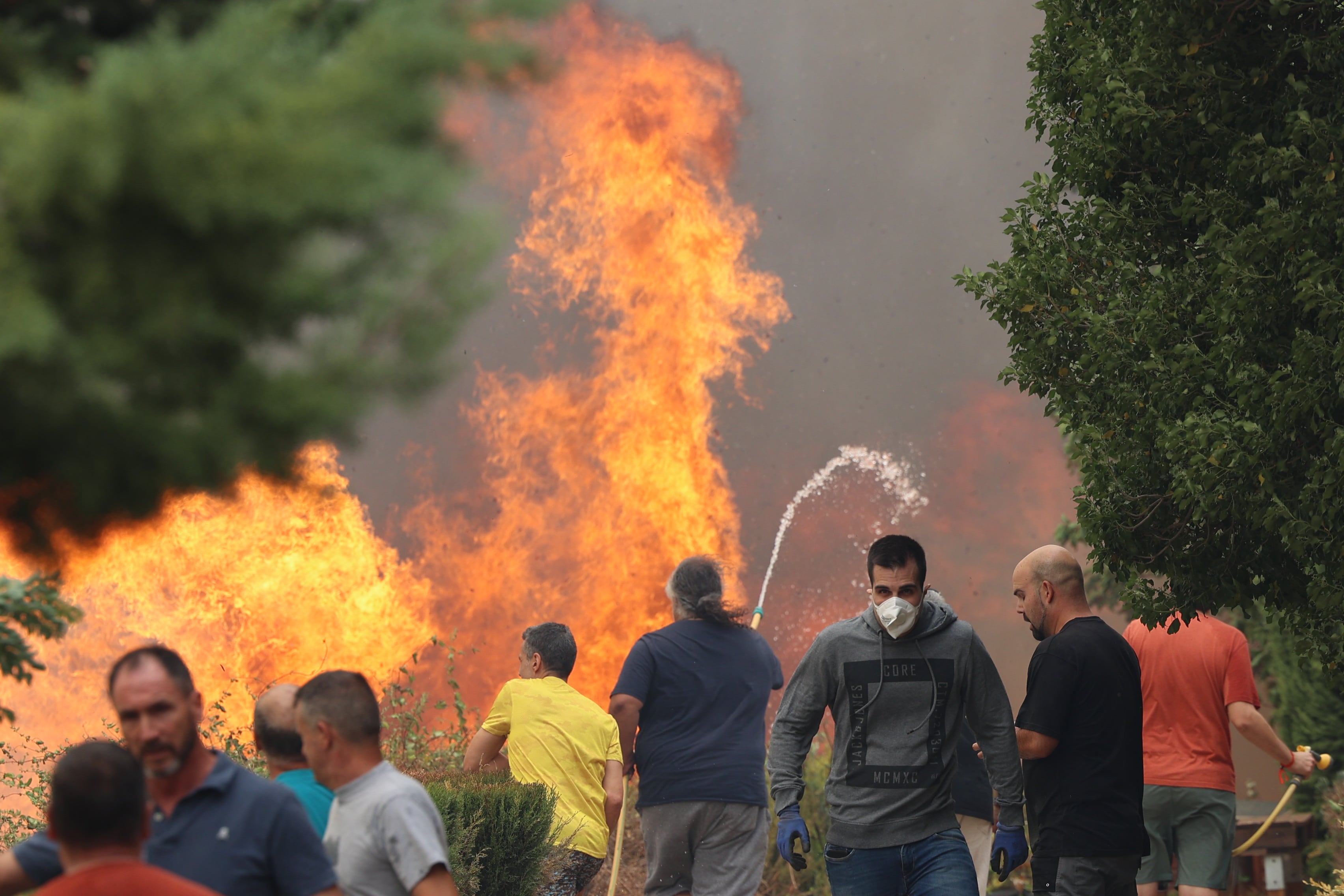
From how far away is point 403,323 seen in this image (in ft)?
7.05

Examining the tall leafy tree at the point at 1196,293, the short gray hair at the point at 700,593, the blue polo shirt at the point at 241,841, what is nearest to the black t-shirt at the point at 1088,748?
the tall leafy tree at the point at 1196,293

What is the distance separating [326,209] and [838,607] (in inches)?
544

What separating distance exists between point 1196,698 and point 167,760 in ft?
16.8

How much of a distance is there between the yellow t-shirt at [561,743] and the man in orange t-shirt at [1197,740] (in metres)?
2.73

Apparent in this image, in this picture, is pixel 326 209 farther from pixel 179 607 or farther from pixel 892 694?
pixel 179 607

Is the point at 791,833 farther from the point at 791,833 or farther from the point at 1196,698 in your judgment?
the point at 1196,698

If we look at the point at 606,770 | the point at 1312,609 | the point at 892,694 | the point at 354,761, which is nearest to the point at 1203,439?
the point at 1312,609

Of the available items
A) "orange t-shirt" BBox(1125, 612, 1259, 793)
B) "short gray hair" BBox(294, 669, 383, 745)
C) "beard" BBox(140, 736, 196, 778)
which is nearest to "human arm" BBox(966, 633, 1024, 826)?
"orange t-shirt" BBox(1125, 612, 1259, 793)

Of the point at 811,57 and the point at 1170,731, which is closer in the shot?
the point at 1170,731

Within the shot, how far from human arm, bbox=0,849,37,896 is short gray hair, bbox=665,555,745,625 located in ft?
11.6

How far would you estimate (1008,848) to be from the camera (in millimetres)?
5301

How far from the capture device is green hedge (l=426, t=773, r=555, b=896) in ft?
18.6

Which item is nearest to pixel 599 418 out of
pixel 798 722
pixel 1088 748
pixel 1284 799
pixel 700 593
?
pixel 700 593

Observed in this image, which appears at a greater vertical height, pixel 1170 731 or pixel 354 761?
pixel 1170 731
